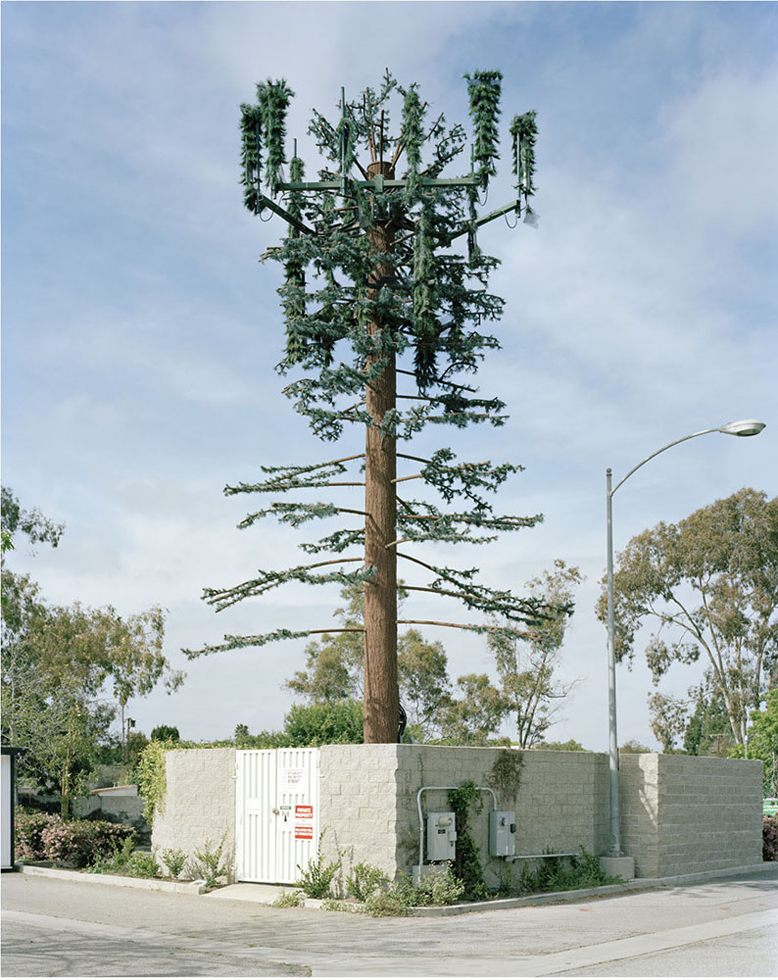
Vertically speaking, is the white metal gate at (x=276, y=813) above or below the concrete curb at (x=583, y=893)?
above

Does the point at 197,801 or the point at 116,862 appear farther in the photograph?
the point at 116,862

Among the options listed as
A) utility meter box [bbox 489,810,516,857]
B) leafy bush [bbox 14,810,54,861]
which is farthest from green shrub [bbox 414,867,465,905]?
leafy bush [bbox 14,810,54,861]

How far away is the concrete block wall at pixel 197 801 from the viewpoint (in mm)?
19922

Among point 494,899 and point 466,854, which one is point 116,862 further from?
point 494,899

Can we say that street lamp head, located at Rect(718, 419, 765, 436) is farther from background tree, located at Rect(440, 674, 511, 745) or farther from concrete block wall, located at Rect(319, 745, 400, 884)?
background tree, located at Rect(440, 674, 511, 745)

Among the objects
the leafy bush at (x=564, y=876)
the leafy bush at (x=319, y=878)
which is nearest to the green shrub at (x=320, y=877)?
the leafy bush at (x=319, y=878)

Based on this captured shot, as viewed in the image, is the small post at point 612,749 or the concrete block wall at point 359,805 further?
the small post at point 612,749

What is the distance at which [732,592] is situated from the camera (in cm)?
5141

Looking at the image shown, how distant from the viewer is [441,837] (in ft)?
56.6

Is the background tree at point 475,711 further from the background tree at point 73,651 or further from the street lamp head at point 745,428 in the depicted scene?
the street lamp head at point 745,428

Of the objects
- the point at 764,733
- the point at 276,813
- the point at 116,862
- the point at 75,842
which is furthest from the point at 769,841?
the point at 764,733

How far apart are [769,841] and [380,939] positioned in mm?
16520

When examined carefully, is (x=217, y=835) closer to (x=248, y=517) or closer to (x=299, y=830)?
(x=299, y=830)

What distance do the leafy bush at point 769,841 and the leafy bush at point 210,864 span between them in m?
13.9
